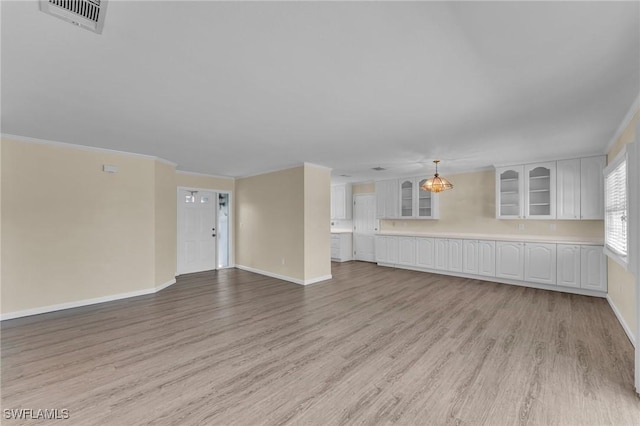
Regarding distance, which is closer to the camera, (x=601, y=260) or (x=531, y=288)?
(x=601, y=260)

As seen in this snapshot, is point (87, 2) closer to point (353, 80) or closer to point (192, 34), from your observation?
point (192, 34)

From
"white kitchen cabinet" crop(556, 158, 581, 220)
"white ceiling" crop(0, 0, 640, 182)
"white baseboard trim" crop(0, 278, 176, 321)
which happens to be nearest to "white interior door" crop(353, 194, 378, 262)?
"white kitchen cabinet" crop(556, 158, 581, 220)

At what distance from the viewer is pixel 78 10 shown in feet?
4.78

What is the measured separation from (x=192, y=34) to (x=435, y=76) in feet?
5.59

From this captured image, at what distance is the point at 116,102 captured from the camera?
104 inches

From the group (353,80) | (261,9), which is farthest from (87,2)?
(353,80)

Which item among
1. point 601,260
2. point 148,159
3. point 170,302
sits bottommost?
point 170,302

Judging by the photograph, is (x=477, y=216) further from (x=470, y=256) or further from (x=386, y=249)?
(x=386, y=249)

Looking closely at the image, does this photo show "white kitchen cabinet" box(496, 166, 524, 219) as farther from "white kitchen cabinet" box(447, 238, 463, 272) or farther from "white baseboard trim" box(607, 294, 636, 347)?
"white baseboard trim" box(607, 294, 636, 347)

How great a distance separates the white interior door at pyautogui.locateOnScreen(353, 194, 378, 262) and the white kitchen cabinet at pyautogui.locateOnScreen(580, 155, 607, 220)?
15.0ft

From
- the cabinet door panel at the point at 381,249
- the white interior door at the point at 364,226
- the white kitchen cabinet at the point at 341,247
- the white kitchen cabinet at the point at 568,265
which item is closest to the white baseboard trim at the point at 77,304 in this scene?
the white kitchen cabinet at the point at 341,247

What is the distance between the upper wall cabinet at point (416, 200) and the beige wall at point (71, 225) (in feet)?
18.7

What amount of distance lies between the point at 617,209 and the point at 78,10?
17.4ft

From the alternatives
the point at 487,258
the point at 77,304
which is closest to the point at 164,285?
the point at 77,304
